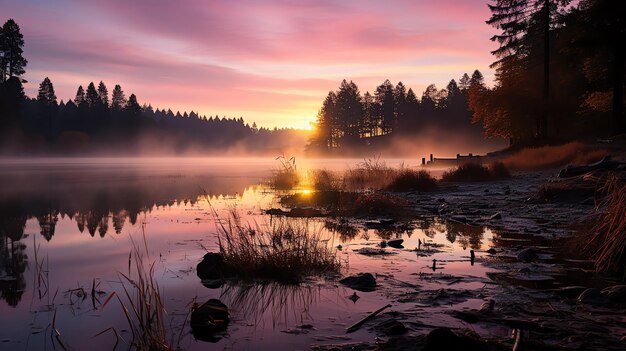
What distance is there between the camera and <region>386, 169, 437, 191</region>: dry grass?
840 inches

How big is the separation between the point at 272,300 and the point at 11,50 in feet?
269

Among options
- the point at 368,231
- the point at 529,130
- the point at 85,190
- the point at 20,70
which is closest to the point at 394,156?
the point at 529,130

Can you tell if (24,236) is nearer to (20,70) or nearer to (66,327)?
(66,327)

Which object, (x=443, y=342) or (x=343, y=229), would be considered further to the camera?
(x=343, y=229)

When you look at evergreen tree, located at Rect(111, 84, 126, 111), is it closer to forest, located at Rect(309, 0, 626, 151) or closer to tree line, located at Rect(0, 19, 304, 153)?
tree line, located at Rect(0, 19, 304, 153)

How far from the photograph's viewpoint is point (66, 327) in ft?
16.2

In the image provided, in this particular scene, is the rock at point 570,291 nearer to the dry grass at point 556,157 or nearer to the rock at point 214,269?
the rock at point 214,269

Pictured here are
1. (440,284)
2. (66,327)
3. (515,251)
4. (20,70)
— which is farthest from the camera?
(20,70)

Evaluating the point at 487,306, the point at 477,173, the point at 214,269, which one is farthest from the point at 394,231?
the point at 477,173

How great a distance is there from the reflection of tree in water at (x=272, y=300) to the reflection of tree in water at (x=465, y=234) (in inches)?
166

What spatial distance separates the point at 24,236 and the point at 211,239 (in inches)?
178

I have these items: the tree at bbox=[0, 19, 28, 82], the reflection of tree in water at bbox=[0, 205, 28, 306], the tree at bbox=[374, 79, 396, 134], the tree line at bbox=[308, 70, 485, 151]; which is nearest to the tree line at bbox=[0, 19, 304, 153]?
the tree at bbox=[0, 19, 28, 82]

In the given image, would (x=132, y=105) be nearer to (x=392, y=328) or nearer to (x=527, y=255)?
(x=527, y=255)

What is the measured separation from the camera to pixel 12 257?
28.0ft
